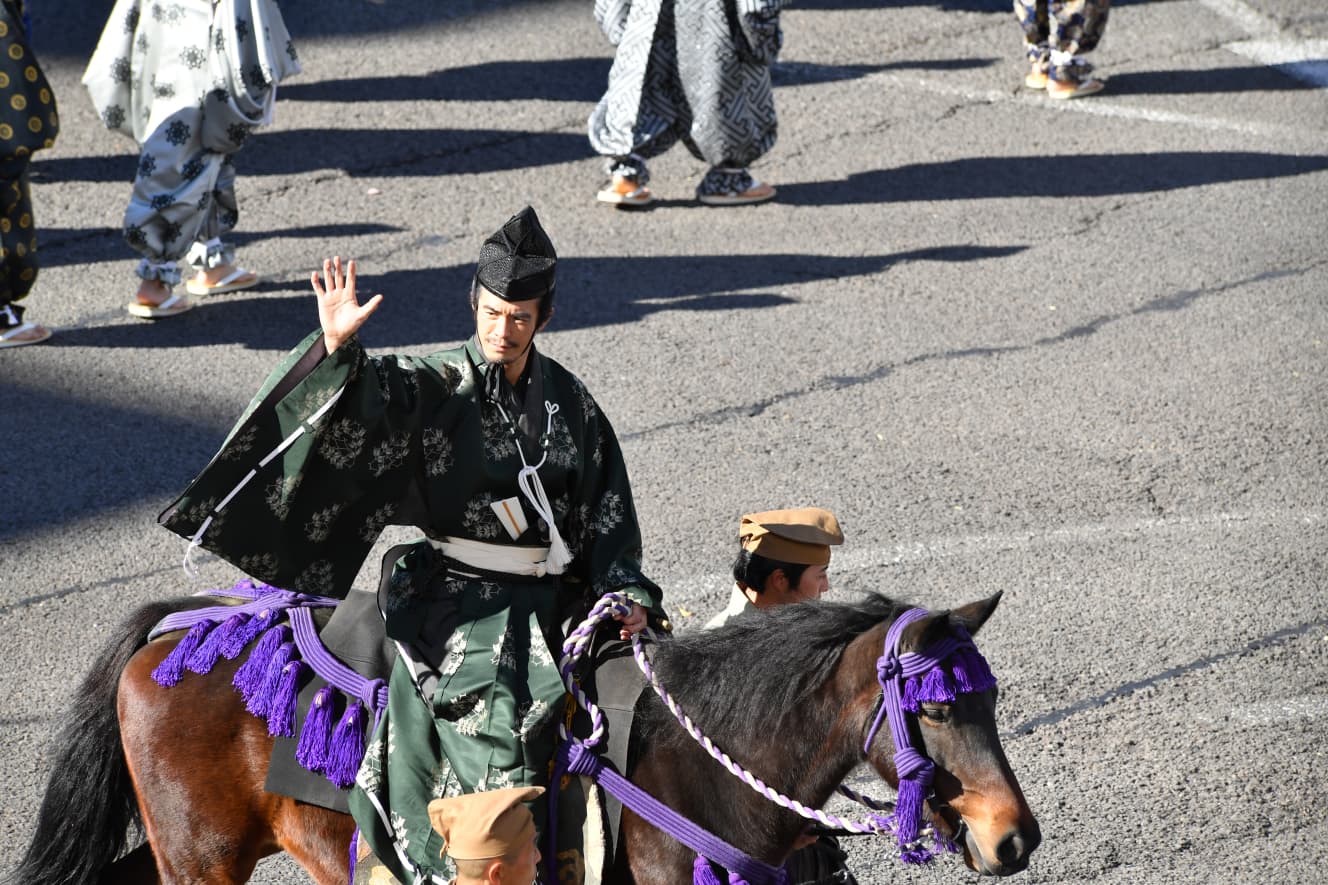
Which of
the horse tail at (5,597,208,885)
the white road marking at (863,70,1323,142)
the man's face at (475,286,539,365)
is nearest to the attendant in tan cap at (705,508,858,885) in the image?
the man's face at (475,286,539,365)

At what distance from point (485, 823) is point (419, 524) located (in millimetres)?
844

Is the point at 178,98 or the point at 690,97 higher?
the point at 178,98

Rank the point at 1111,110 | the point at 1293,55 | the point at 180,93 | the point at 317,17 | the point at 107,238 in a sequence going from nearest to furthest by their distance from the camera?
the point at 180,93, the point at 107,238, the point at 1111,110, the point at 1293,55, the point at 317,17

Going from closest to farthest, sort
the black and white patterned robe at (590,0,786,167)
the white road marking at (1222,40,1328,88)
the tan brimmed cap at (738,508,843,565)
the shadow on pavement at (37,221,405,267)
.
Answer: the tan brimmed cap at (738,508,843,565) → the shadow on pavement at (37,221,405,267) → the black and white patterned robe at (590,0,786,167) → the white road marking at (1222,40,1328,88)

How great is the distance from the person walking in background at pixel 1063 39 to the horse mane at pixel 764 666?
8.54 meters

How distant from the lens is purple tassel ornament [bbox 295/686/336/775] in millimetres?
3416

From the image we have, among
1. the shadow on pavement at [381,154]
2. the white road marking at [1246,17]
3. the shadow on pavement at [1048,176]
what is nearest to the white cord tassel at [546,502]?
the shadow on pavement at [1048,176]

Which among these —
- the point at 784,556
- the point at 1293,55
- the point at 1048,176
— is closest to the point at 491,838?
the point at 784,556

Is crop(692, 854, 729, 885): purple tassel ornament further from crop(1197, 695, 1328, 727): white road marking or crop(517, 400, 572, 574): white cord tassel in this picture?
crop(1197, 695, 1328, 727): white road marking

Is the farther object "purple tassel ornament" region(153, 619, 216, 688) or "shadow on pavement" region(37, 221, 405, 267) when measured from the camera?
"shadow on pavement" region(37, 221, 405, 267)

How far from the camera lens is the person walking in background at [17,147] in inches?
269

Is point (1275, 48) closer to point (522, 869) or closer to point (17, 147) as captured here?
point (17, 147)

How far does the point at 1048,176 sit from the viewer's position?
961 centimetres

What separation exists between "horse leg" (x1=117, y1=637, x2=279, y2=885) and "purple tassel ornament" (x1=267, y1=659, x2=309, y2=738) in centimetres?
9
